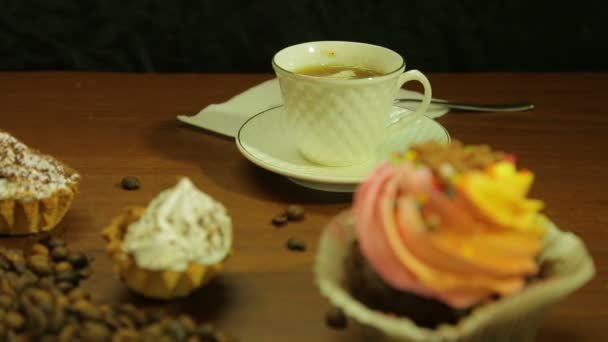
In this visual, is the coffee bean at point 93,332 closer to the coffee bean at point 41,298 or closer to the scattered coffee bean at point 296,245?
the coffee bean at point 41,298

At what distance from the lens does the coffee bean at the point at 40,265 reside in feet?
2.83

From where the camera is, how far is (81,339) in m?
0.74

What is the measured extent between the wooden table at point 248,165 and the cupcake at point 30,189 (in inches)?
0.9

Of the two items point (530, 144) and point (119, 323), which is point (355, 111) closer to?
point (530, 144)

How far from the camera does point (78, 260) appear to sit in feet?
2.91

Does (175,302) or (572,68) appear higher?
(175,302)

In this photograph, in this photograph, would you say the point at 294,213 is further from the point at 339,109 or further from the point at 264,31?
the point at 264,31

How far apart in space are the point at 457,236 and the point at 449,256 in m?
0.02

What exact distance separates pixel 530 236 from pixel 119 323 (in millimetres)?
380

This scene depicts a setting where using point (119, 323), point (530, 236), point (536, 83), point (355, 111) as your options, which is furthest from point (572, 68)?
point (119, 323)

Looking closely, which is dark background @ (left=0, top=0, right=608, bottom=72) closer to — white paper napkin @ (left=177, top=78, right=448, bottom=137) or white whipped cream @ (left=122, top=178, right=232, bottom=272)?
white paper napkin @ (left=177, top=78, right=448, bottom=137)

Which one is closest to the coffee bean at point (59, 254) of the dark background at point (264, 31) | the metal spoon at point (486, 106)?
the metal spoon at point (486, 106)

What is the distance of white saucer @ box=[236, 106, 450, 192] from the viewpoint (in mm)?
1071

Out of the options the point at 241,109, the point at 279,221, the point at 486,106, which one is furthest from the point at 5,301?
the point at 486,106
